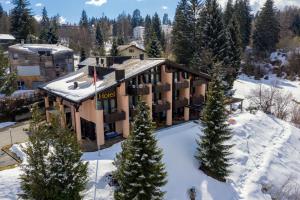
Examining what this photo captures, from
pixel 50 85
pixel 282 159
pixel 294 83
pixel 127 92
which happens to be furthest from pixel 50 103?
pixel 294 83

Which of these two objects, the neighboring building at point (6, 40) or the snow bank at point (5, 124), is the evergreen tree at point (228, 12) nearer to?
the neighboring building at point (6, 40)

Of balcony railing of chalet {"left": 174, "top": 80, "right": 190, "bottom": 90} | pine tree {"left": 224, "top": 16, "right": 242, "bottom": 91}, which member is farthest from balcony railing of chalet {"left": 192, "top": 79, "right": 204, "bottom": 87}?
pine tree {"left": 224, "top": 16, "right": 242, "bottom": 91}

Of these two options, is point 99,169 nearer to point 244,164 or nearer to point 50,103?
point 244,164

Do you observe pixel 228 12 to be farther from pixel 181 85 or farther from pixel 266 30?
pixel 181 85

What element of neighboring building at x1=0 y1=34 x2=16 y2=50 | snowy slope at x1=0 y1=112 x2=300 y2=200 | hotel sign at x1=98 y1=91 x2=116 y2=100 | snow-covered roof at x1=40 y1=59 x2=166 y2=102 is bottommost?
snowy slope at x1=0 y1=112 x2=300 y2=200

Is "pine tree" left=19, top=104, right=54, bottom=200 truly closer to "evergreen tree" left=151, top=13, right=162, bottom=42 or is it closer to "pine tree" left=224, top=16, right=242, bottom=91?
"pine tree" left=224, top=16, right=242, bottom=91

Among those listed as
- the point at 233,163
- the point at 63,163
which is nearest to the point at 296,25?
the point at 233,163

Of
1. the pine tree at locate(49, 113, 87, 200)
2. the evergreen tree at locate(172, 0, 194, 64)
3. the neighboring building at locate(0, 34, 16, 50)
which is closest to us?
the pine tree at locate(49, 113, 87, 200)
